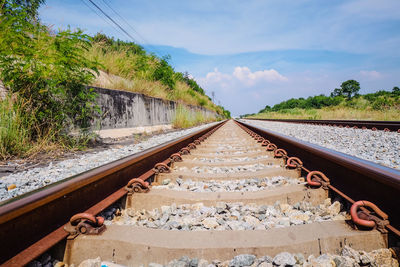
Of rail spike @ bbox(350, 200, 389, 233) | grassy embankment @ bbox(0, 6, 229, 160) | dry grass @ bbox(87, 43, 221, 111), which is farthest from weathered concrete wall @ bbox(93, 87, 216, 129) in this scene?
rail spike @ bbox(350, 200, 389, 233)

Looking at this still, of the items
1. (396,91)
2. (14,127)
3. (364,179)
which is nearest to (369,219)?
(364,179)

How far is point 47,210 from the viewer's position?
110 centimetres

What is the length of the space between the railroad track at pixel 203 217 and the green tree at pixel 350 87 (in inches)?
3258

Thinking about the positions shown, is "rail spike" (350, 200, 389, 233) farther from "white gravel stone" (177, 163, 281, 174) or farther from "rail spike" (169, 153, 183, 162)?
"rail spike" (169, 153, 183, 162)

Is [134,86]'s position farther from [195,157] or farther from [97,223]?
[97,223]

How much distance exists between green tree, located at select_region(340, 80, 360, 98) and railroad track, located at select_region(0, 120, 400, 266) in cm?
8274

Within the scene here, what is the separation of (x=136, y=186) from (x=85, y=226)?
1.88 feet

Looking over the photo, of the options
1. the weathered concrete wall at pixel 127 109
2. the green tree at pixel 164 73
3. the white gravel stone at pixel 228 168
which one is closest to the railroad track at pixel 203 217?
the white gravel stone at pixel 228 168

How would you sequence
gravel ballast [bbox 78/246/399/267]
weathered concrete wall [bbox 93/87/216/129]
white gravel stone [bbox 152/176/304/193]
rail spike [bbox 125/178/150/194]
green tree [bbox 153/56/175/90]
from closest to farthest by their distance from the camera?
gravel ballast [bbox 78/246/399/267]
rail spike [bbox 125/178/150/194]
white gravel stone [bbox 152/176/304/193]
weathered concrete wall [bbox 93/87/216/129]
green tree [bbox 153/56/175/90]

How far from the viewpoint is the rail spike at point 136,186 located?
164 cm

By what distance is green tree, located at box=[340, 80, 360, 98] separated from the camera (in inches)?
2746

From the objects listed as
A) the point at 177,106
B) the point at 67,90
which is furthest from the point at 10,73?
the point at 177,106

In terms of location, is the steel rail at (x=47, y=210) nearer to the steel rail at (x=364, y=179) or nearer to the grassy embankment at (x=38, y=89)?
the steel rail at (x=364, y=179)

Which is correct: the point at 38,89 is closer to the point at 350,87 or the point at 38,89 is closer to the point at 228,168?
the point at 228,168
